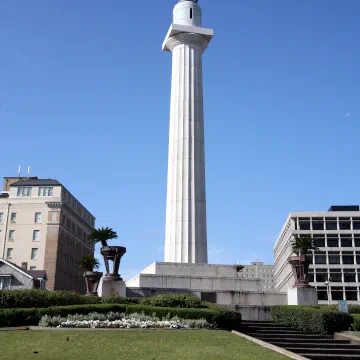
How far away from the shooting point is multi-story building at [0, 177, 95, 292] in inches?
3150

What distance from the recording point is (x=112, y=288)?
102ft

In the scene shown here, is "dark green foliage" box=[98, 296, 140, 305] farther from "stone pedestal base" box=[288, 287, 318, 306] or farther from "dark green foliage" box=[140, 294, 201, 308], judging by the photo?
"stone pedestal base" box=[288, 287, 318, 306]

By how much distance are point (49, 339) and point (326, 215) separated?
8717 cm

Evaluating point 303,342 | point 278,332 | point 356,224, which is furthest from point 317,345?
point 356,224

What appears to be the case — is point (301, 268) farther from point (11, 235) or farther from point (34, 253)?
point (11, 235)

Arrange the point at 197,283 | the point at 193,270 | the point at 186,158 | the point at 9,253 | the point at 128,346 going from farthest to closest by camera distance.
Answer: the point at 9,253 < the point at 186,158 < the point at 193,270 < the point at 197,283 < the point at 128,346

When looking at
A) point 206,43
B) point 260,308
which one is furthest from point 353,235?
point 260,308

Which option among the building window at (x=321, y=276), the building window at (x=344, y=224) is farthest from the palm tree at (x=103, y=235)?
the building window at (x=344, y=224)

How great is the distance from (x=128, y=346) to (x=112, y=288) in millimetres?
15566

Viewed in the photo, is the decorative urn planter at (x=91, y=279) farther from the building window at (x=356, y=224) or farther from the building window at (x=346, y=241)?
the building window at (x=356, y=224)

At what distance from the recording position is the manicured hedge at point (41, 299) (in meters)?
24.4

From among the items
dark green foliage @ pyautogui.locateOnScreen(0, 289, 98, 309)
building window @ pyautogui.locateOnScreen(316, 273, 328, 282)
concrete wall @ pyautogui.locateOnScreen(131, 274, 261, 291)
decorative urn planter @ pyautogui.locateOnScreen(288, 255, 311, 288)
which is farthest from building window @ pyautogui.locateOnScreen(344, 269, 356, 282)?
dark green foliage @ pyautogui.locateOnScreen(0, 289, 98, 309)

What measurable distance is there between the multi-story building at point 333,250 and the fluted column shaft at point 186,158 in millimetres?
58923

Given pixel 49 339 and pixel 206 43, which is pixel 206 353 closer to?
pixel 49 339
